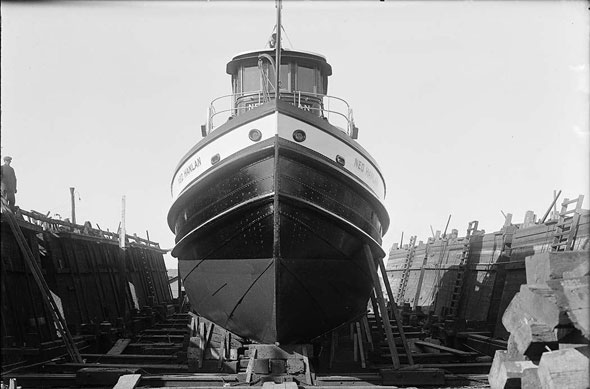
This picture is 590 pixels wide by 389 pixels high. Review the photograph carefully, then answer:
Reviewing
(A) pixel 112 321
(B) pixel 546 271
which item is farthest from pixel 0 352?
(B) pixel 546 271

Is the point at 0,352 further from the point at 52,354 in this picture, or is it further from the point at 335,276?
the point at 335,276

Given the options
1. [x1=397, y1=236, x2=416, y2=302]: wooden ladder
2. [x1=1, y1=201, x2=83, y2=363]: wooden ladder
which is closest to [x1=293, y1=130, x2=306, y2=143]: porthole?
[x1=1, y1=201, x2=83, y2=363]: wooden ladder

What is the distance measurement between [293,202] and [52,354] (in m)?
4.15

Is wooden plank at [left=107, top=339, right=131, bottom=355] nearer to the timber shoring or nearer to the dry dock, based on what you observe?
the dry dock

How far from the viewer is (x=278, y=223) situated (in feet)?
20.0

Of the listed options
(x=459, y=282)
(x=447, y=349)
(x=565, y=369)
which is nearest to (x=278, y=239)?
(x=447, y=349)

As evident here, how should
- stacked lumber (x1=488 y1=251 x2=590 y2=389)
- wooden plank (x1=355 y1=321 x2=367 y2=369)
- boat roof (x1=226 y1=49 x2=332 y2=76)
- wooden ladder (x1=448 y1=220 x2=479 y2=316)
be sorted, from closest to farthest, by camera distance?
stacked lumber (x1=488 y1=251 x2=590 y2=389) → wooden plank (x1=355 y1=321 x2=367 y2=369) → boat roof (x1=226 y1=49 x2=332 y2=76) → wooden ladder (x1=448 y1=220 x2=479 y2=316)

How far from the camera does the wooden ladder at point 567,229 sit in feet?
28.0

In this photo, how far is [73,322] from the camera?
29.7 ft

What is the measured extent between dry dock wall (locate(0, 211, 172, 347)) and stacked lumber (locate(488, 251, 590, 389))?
5.90m

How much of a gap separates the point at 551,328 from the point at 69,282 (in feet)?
28.4

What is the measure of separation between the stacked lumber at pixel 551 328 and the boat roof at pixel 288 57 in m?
5.96

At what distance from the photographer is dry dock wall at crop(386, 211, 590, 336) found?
988cm

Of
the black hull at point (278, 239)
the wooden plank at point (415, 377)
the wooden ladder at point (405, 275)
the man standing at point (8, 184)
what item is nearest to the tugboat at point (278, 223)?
the black hull at point (278, 239)
